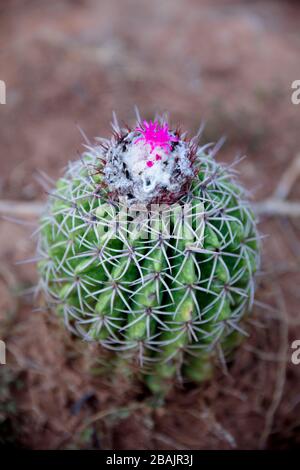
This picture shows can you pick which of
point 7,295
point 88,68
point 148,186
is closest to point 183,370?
point 148,186

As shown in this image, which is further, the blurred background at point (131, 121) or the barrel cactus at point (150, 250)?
the blurred background at point (131, 121)

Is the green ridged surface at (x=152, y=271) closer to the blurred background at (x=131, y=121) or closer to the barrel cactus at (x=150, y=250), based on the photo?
the barrel cactus at (x=150, y=250)

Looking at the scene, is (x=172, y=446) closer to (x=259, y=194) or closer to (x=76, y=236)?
(x=76, y=236)

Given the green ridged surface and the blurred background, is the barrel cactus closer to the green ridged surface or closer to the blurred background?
the green ridged surface

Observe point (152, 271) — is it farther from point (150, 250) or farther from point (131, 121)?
point (131, 121)

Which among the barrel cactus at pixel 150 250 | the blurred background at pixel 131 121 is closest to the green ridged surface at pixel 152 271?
the barrel cactus at pixel 150 250
